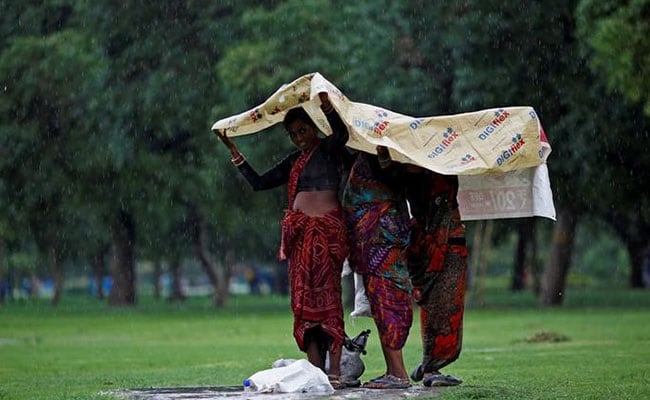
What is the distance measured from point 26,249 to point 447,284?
47241 millimetres

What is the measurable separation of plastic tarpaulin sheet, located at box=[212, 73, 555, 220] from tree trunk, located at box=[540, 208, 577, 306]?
91.5 ft

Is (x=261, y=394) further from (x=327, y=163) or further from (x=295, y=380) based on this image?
(x=327, y=163)

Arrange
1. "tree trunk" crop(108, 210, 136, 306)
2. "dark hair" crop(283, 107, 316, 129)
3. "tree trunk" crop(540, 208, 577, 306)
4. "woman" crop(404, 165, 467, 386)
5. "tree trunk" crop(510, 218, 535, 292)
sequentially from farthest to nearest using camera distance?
"tree trunk" crop(108, 210, 136, 306) < "tree trunk" crop(510, 218, 535, 292) < "tree trunk" crop(540, 208, 577, 306) < "woman" crop(404, 165, 467, 386) < "dark hair" crop(283, 107, 316, 129)

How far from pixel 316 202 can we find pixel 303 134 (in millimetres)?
508

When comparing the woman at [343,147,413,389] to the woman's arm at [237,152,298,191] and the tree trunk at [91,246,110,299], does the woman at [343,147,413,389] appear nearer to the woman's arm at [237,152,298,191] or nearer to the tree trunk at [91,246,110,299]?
the woman's arm at [237,152,298,191]

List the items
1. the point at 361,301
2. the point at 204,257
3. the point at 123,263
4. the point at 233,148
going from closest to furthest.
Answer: the point at 361,301, the point at 233,148, the point at 204,257, the point at 123,263

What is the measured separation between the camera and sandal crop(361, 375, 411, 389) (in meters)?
10.6

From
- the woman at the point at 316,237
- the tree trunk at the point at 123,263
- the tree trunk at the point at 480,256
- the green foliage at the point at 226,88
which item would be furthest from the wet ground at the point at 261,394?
the tree trunk at the point at 123,263

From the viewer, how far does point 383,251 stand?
10.6 meters

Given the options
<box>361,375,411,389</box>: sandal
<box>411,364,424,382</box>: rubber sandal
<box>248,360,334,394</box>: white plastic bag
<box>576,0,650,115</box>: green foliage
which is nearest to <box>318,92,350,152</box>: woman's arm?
<box>248,360,334,394</box>: white plastic bag

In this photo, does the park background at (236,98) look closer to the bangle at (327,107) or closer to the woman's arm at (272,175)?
the woman's arm at (272,175)

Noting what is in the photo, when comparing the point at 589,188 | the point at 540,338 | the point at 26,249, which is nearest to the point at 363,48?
the point at 589,188

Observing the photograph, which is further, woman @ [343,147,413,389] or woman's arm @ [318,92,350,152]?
woman @ [343,147,413,389]

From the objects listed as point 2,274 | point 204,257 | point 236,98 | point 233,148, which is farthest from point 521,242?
point 233,148
